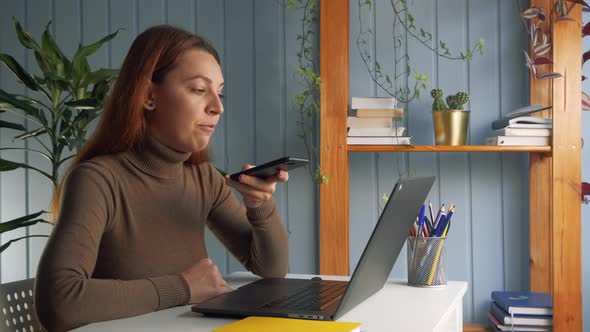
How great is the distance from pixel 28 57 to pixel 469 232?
2011 mm

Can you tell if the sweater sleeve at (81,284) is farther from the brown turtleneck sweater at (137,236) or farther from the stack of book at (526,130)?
the stack of book at (526,130)

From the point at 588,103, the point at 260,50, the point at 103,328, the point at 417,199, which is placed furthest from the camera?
the point at 260,50

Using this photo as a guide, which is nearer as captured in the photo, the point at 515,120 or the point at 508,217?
the point at 515,120

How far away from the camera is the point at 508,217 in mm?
2727

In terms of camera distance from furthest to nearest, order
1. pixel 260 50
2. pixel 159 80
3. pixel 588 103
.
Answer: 1. pixel 260 50
2. pixel 588 103
3. pixel 159 80

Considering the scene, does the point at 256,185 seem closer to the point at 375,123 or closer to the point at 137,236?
the point at 137,236

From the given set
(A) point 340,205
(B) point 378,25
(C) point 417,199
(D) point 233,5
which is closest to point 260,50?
(D) point 233,5

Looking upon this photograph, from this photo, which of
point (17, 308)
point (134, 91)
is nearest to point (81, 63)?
point (134, 91)

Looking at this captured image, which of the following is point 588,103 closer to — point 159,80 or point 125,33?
point 159,80

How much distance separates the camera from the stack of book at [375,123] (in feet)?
8.23

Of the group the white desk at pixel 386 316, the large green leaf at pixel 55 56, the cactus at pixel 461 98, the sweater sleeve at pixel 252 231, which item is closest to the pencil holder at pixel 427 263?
the white desk at pixel 386 316

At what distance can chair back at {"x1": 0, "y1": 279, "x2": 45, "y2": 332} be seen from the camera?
1.43 meters

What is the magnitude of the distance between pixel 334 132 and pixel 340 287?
1083mm

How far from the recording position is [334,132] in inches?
98.9
